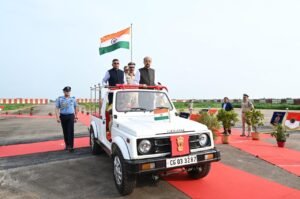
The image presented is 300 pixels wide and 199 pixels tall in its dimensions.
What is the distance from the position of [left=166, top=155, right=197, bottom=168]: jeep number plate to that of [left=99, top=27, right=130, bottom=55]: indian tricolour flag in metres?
8.12

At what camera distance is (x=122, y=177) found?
4.94m

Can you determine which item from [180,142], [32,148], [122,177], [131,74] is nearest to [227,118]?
[131,74]

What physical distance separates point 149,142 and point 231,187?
205 centimetres

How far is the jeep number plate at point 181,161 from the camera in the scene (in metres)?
4.88

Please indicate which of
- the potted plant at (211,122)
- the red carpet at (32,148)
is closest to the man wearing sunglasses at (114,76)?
the red carpet at (32,148)

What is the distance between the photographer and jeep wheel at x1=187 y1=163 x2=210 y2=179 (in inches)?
227

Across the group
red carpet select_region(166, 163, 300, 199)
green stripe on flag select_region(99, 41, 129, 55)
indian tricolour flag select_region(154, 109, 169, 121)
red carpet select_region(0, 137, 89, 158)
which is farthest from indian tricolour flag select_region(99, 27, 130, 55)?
red carpet select_region(166, 163, 300, 199)

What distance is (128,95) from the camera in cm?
641

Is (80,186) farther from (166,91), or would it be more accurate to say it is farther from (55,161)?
(166,91)

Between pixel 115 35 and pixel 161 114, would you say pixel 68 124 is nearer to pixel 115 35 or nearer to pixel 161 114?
pixel 161 114

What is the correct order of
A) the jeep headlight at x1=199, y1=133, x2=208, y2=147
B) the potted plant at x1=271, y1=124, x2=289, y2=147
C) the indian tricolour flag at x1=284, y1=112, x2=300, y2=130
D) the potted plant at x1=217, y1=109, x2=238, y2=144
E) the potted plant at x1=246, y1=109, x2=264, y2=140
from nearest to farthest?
the jeep headlight at x1=199, y1=133, x2=208, y2=147 → the potted plant at x1=271, y1=124, x2=289, y2=147 → the potted plant at x1=217, y1=109, x2=238, y2=144 → the potted plant at x1=246, y1=109, x2=264, y2=140 → the indian tricolour flag at x1=284, y1=112, x2=300, y2=130

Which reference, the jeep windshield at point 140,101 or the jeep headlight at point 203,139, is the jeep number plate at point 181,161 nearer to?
the jeep headlight at point 203,139

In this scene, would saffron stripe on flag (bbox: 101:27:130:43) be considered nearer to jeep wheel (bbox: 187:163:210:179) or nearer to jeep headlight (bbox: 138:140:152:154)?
jeep wheel (bbox: 187:163:210:179)

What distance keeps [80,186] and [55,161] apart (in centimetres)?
206
